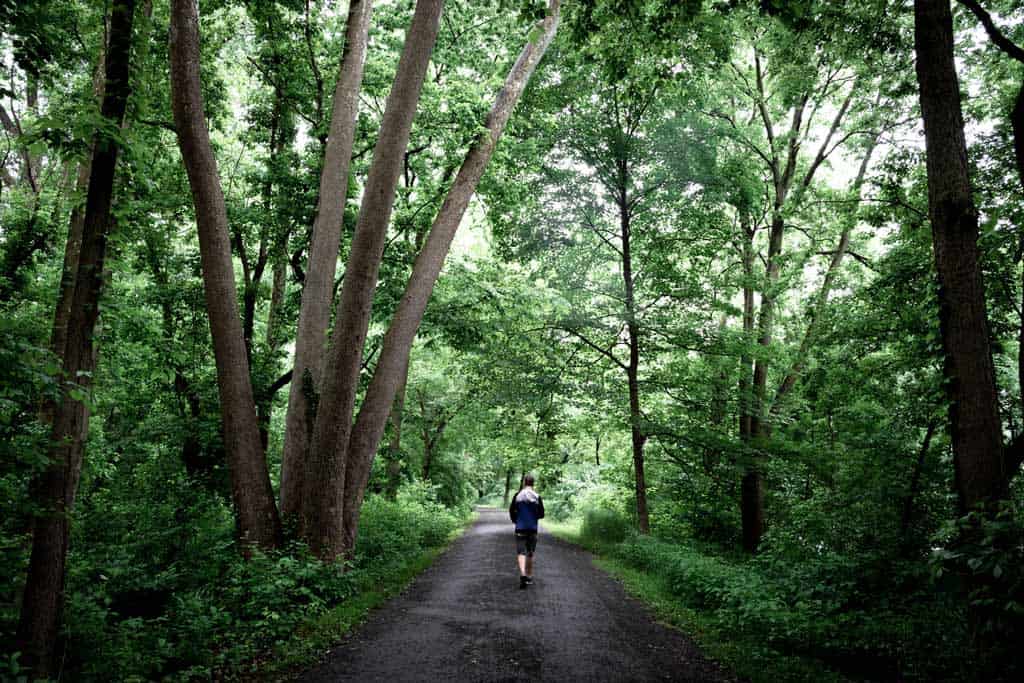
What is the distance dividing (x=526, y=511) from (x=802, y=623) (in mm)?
4395

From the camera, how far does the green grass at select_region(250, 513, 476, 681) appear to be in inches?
188

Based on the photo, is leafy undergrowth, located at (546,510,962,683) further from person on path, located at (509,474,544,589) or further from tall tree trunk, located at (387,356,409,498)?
tall tree trunk, located at (387,356,409,498)

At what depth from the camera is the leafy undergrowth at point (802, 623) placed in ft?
16.3

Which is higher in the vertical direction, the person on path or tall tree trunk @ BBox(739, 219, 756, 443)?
tall tree trunk @ BBox(739, 219, 756, 443)

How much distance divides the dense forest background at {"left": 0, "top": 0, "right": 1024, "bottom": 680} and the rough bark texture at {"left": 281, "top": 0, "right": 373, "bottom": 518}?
0.17 feet

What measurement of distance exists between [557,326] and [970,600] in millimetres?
10634

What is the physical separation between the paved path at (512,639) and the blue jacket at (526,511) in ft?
2.95

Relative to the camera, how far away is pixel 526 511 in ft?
29.9

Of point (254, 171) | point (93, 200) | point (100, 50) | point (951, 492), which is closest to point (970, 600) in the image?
point (951, 492)

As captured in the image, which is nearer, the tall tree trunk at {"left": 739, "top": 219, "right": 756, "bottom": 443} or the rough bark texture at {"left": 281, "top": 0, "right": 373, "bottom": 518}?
the rough bark texture at {"left": 281, "top": 0, "right": 373, "bottom": 518}

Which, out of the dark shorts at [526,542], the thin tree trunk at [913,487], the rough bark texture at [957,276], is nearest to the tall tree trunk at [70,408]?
the dark shorts at [526,542]

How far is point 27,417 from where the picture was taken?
688 cm

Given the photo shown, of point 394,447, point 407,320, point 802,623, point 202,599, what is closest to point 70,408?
point 202,599

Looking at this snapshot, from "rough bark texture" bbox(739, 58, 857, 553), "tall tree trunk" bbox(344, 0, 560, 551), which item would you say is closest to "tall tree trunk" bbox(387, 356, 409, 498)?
"tall tree trunk" bbox(344, 0, 560, 551)
